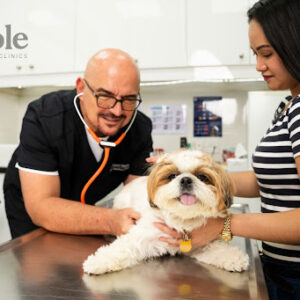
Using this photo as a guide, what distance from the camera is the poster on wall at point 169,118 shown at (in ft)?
10.4

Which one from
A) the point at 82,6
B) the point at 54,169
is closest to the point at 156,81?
the point at 82,6

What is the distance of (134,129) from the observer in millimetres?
1560

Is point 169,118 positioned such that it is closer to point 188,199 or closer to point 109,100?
point 109,100

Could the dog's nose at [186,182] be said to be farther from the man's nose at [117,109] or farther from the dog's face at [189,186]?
the man's nose at [117,109]

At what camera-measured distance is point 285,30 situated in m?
0.91

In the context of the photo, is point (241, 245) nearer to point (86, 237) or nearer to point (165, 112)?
point (86, 237)

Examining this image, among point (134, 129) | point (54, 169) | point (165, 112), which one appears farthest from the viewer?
point (165, 112)

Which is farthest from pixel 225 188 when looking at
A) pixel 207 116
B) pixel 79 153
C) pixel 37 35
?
pixel 37 35

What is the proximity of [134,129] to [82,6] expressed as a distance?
190cm

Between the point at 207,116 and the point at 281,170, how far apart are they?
2229 millimetres

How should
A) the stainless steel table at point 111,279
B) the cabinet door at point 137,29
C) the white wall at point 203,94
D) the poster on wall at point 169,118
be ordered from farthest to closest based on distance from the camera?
the poster on wall at point 169,118, the white wall at point 203,94, the cabinet door at point 137,29, the stainless steel table at point 111,279

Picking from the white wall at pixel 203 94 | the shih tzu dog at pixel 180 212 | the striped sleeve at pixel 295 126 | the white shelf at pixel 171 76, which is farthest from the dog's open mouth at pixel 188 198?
the white wall at pixel 203 94

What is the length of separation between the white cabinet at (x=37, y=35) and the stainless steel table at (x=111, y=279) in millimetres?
2291

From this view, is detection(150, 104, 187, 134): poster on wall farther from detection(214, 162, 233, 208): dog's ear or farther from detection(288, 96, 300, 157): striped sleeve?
detection(288, 96, 300, 157): striped sleeve
